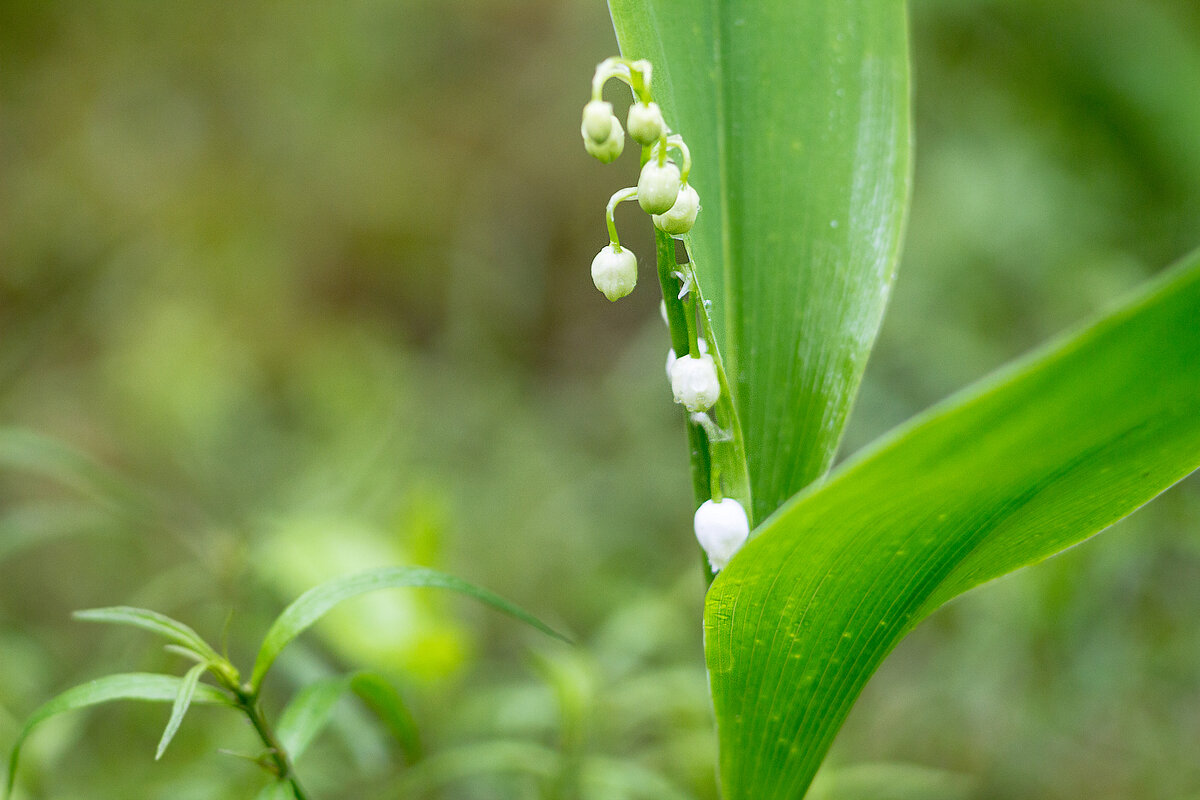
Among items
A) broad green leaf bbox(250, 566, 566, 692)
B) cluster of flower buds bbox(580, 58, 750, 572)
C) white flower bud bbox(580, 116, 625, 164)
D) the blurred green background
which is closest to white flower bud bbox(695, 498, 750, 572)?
cluster of flower buds bbox(580, 58, 750, 572)

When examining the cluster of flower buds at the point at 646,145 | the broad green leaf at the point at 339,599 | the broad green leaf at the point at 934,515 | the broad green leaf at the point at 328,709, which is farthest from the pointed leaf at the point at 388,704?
the cluster of flower buds at the point at 646,145

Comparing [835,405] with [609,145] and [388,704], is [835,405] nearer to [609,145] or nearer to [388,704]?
[609,145]

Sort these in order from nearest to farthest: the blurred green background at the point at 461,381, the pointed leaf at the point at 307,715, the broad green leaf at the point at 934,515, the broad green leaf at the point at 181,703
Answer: the broad green leaf at the point at 934,515
the broad green leaf at the point at 181,703
the pointed leaf at the point at 307,715
the blurred green background at the point at 461,381

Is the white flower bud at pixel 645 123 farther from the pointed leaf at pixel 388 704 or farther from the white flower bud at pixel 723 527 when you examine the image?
the pointed leaf at pixel 388 704

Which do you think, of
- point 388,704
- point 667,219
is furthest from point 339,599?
point 667,219

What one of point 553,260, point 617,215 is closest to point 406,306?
point 553,260
